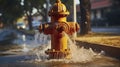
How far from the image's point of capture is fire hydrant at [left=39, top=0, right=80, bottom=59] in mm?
12766

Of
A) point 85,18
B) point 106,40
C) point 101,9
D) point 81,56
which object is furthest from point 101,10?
point 81,56

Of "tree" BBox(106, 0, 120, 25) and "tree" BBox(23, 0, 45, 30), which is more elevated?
"tree" BBox(23, 0, 45, 30)

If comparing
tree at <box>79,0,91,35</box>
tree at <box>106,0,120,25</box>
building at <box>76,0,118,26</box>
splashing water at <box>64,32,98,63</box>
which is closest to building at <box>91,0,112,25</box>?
building at <box>76,0,118,26</box>

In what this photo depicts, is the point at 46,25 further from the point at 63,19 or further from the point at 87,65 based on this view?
the point at 87,65

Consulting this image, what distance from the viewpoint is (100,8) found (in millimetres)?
67375

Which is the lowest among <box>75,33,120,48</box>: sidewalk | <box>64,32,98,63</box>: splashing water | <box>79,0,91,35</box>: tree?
<box>64,32,98,63</box>: splashing water

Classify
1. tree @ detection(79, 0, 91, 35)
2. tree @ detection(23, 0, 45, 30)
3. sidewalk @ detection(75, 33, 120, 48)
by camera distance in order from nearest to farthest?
sidewalk @ detection(75, 33, 120, 48)
tree @ detection(79, 0, 91, 35)
tree @ detection(23, 0, 45, 30)

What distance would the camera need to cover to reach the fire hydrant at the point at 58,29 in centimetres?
1277

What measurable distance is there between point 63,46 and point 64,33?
45cm

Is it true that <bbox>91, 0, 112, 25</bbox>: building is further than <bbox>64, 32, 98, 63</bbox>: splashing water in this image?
Yes

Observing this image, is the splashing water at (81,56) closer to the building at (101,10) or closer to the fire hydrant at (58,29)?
the fire hydrant at (58,29)

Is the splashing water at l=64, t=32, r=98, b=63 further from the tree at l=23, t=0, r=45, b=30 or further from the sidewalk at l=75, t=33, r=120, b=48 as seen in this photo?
the tree at l=23, t=0, r=45, b=30

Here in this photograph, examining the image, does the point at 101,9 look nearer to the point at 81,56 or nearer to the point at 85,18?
the point at 85,18

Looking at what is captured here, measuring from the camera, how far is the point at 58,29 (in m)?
12.7
